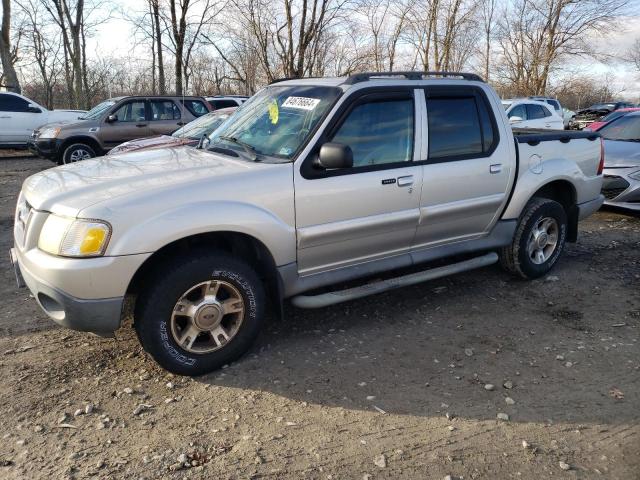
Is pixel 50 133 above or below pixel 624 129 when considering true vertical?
above

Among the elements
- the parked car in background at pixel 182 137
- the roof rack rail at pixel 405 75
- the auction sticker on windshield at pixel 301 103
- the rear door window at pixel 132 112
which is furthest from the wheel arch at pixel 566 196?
the rear door window at pixel 132 112

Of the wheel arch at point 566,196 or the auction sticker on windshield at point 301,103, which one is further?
the wheel arch at point 566,196

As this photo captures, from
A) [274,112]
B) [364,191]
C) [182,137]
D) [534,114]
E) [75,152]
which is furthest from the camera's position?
[534,114]

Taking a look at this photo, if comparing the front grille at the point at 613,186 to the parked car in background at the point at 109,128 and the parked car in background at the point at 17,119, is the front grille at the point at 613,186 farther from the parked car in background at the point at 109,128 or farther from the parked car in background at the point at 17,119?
the parked car in background at the point at 17,119

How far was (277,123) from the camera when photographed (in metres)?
3.90

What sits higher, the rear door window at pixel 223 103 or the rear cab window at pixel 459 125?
the rear door window at pixel 223 103

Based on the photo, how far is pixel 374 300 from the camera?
15.0 feet

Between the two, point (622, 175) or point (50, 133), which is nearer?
point (622, 175)

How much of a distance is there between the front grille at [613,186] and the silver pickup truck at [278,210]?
337cm

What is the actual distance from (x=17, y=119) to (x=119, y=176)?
13553 mm

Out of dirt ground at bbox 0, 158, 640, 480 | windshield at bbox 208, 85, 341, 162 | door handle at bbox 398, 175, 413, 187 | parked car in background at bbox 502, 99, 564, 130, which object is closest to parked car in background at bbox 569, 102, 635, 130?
parked car in background at bbox 502, 99, 564, 130

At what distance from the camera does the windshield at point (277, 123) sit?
3.66 meters

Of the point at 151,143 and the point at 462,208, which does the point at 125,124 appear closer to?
the point at 151,143

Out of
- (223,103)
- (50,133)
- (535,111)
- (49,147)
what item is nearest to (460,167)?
(49,147)
